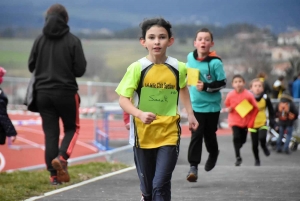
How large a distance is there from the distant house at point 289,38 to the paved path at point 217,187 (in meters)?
34.9

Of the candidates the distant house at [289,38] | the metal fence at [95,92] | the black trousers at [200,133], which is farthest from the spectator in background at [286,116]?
the distant house at [289,38]

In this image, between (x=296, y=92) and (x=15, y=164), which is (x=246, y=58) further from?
(x=15, y=164)

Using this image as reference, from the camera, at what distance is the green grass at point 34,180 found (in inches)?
353

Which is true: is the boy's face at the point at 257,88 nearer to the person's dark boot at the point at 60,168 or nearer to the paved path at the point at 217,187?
the paved path at the point at 217,187

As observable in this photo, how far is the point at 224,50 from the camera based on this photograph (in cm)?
4759

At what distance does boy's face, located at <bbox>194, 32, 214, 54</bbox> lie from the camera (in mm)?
9711

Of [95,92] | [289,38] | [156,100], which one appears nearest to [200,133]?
[156,100]

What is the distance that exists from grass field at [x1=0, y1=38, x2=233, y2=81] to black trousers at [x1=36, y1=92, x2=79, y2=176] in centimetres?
3957

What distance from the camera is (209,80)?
9703mm

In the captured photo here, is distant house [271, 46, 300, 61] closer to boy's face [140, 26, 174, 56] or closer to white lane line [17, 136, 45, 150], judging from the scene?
white lane line [17, 136, 45, 150]

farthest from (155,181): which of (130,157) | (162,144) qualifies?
(130,157)

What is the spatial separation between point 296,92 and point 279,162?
9099 millimetres

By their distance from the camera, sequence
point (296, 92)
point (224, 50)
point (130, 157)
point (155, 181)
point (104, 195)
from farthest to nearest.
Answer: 1. point (224, 50)
2. point (296, 92)
3. point (130, 157)
4. point (104, 195)
5. point (155, 181)

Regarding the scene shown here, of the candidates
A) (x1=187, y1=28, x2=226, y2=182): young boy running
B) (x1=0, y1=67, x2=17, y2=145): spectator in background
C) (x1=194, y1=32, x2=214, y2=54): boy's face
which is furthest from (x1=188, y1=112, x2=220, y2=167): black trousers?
(x1=0, y1=67, x2=17, y2=145): spectator in background
